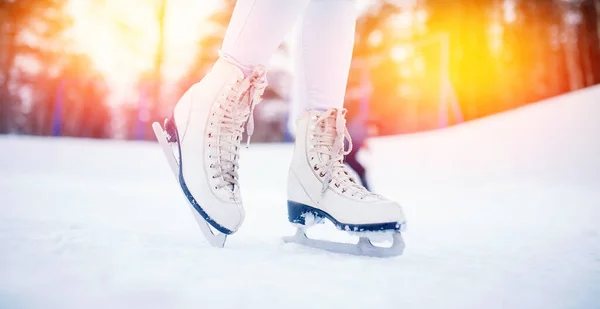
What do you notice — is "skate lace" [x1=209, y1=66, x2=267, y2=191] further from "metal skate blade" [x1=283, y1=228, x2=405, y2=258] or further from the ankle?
"metal skate blade" [x1=283, y1=228, x2=405, y2=258]

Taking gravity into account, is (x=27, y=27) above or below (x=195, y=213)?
above

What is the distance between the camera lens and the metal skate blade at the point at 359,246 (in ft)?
2.02

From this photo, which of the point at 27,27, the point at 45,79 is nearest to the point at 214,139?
the point at 27,27

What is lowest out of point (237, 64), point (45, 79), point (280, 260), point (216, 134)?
point (280, 260)

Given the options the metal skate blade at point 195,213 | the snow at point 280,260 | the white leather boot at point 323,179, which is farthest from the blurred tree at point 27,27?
the white leather boot at point 323,179

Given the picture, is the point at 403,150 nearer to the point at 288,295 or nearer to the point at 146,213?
the point at 146,213

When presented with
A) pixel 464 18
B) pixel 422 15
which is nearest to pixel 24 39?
pixel 422 15


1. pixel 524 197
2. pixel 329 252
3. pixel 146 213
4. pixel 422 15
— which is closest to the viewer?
pixel 329 252

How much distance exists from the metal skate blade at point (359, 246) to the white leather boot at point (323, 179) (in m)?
0.04

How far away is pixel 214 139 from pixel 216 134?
1 cm

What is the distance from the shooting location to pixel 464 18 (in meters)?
4.98

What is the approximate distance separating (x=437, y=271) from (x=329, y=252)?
192 mm

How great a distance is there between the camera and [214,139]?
668 mm

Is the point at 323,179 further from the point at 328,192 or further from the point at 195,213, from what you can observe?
the point at 195,213
